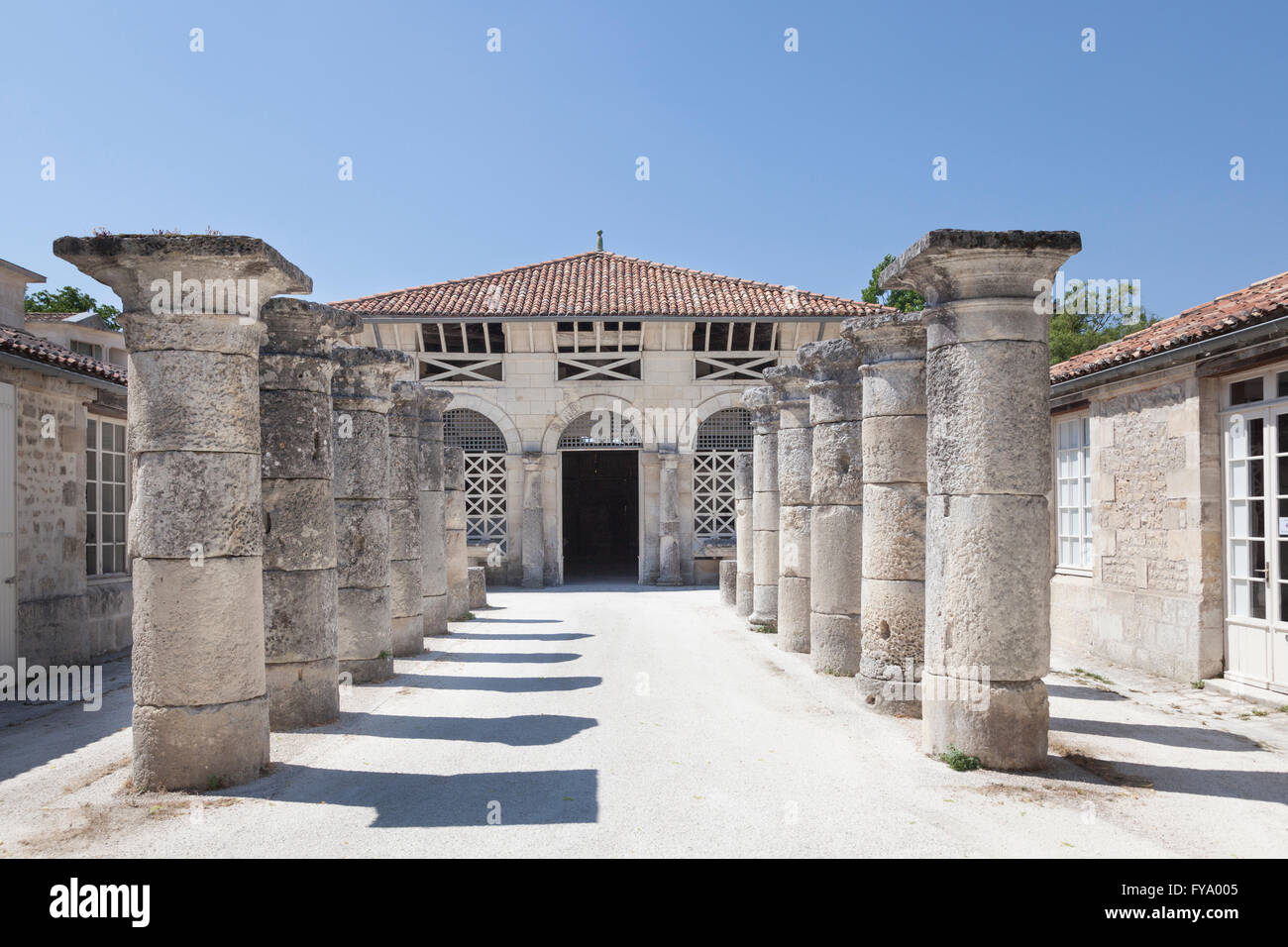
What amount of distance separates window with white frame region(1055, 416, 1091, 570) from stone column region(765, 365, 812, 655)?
3208 mm

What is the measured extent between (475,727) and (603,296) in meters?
15.5

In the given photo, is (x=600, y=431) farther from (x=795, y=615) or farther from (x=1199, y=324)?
(x=1199, y=324)

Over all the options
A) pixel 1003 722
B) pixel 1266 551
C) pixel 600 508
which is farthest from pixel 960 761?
pixel 600 508

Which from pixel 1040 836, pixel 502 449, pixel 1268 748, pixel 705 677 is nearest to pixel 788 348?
pixel 502 449

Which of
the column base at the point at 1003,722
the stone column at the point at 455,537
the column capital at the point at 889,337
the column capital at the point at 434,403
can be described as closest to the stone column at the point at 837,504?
the column capital at the point at 889,337

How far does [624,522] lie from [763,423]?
17.4 meters

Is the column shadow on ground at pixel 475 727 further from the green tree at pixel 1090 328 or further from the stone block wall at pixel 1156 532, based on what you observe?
the green tree at pixel 1090 328

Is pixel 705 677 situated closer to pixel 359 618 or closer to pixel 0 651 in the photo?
pixel 359 618

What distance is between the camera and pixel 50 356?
9.90 metres

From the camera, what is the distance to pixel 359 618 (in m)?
9.62

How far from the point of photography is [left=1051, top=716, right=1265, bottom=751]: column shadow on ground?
22.5 ft

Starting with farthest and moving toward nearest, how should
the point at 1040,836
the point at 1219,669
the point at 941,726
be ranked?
the point at 1219,669 < the point at 941,726 < the point at 1040,836

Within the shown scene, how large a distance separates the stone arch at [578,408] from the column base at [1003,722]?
15609 mm

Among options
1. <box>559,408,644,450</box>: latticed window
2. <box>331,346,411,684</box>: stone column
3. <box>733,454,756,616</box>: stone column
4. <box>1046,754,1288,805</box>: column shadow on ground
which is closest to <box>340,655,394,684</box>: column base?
<box>331,346,411,684</box>: stone column
